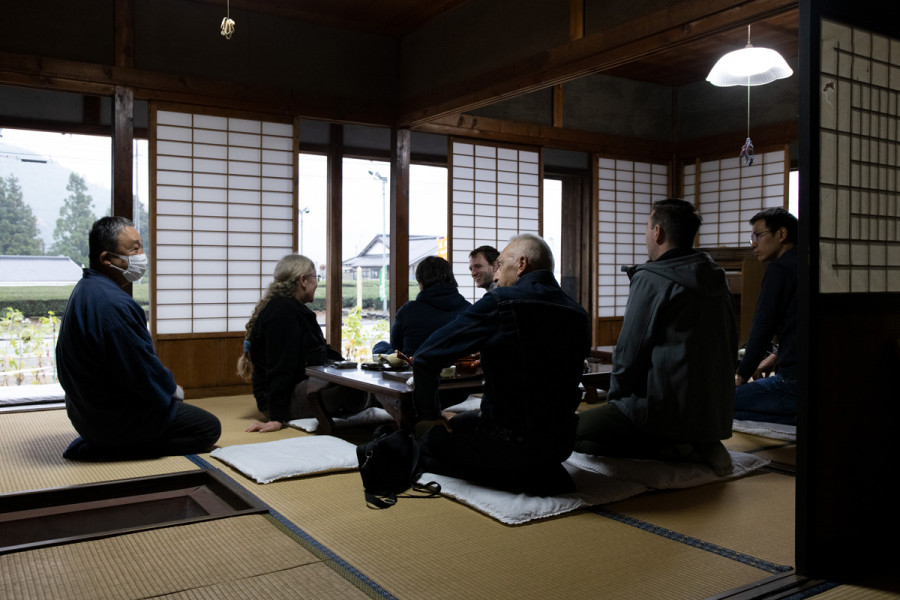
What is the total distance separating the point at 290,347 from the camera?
425 centimetres

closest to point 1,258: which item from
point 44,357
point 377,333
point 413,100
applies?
point 44,357

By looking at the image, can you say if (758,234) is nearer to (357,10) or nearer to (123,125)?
(357,10)

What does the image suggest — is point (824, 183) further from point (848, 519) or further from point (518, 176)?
point (518, 176)

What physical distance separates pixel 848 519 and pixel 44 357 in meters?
7.34

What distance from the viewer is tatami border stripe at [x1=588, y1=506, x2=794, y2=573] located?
2.21 metres

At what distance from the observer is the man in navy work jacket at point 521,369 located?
8.80ft

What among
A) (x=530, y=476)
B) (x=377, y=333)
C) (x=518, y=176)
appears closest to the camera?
(x=530, y=476)

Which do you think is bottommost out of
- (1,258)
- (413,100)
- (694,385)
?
(694,385)

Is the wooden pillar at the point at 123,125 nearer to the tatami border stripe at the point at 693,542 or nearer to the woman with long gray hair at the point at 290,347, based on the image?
the woman with long gray hair at the point at 290,347

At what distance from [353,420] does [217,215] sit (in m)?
2.24

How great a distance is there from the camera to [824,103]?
2117 millimetres

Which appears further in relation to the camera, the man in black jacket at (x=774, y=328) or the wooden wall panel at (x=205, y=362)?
the wooden wall panel at (x=205, y=362)

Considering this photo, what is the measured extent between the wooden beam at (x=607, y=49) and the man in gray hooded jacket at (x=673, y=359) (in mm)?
990

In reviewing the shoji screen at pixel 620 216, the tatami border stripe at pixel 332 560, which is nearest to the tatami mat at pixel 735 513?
the tatami border stripe at pixel 332 560
